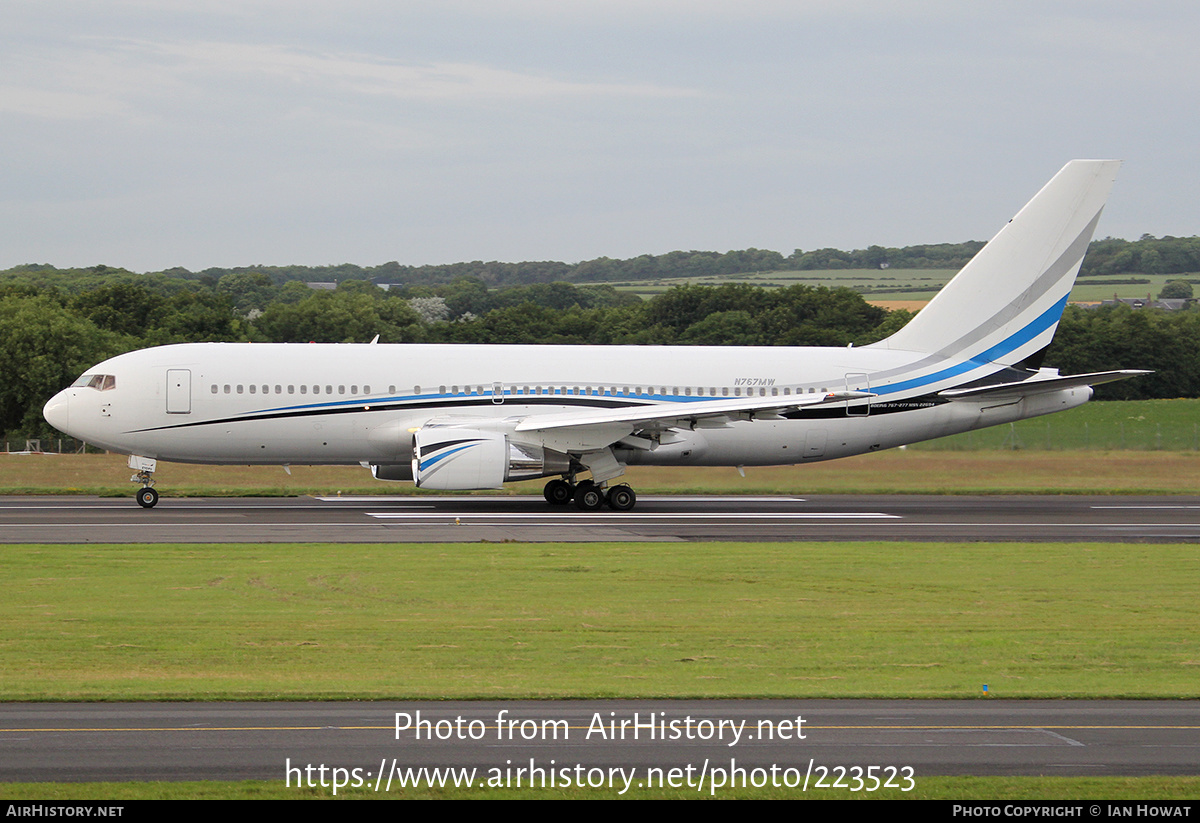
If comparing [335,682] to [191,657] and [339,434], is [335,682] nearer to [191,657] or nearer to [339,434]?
[191,657]

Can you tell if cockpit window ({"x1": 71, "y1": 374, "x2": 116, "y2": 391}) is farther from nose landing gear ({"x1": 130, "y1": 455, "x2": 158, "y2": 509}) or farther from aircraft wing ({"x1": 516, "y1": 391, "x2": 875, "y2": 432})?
aircraft wing ({"x1": 516, "y1": 391, "x2": 875, "y2": 432})

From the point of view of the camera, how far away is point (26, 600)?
1872 centimetres

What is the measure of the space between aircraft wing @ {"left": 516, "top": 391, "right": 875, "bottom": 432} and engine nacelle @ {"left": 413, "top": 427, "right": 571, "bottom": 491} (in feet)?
2.99

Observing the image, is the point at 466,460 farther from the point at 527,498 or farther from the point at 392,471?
the point at 527,498

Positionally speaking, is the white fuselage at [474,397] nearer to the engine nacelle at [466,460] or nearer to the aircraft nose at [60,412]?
the aircraft nose at [60,412]

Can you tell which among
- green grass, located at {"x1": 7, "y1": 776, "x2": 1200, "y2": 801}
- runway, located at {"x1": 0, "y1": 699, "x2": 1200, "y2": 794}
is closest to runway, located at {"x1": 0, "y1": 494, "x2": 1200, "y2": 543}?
runway, located at {"x1": 0, "y1": 699, "x2": 1200, "y2": 794}

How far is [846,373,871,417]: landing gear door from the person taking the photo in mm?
35844

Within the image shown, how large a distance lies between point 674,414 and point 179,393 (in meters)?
12.8

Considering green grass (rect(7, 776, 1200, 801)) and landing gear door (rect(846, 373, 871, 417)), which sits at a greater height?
landing gear door (rect(846, 373, 871, 417))

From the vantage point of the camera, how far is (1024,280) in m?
36.6

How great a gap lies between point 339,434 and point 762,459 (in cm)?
1171

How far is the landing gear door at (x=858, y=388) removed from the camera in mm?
35844

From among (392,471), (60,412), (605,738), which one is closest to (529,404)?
(392,471)

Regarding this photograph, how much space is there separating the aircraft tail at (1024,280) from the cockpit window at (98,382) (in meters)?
21.8
